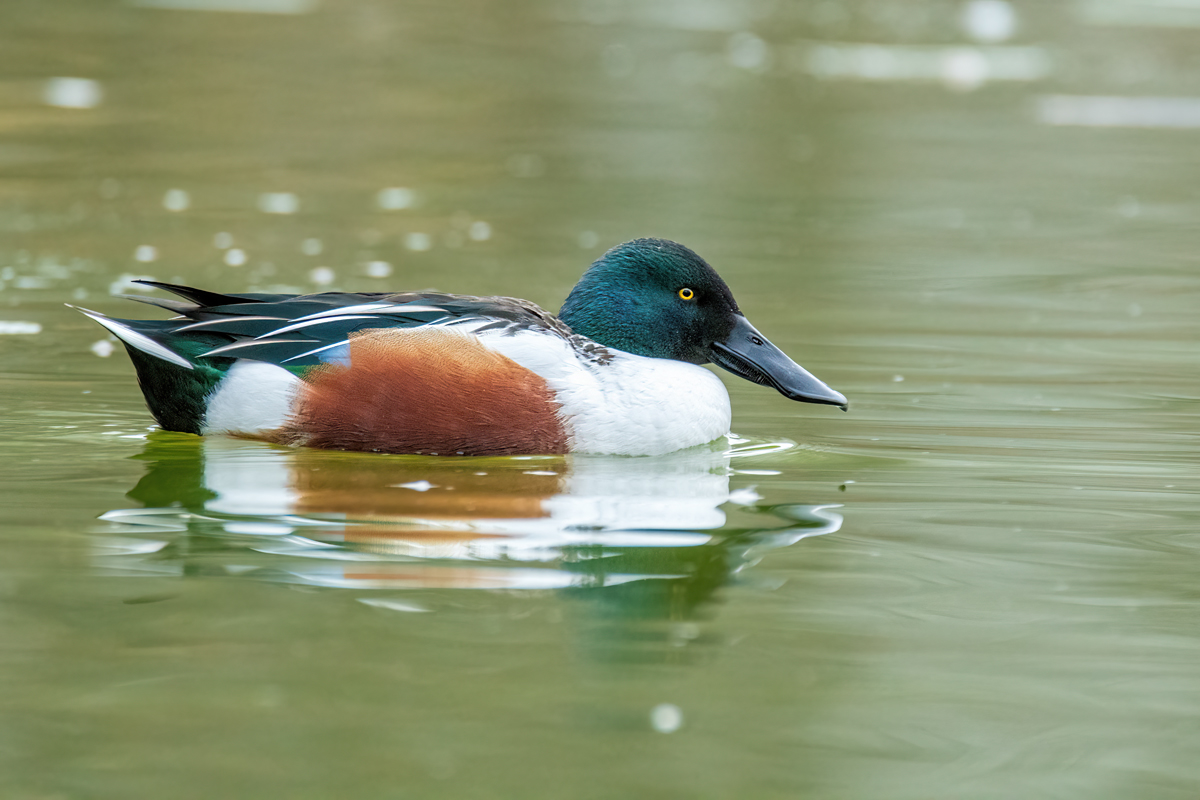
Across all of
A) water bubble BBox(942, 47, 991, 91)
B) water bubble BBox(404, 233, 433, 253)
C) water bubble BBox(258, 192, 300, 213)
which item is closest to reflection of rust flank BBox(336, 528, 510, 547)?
water bubble BBox(404, 233, 433, 253)

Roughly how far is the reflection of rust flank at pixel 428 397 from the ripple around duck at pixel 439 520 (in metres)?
0.09

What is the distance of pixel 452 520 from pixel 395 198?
7.61 meters

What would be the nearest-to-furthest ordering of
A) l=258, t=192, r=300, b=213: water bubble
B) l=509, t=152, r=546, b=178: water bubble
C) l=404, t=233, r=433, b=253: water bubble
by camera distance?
l=404, t=233, r=433, b=253: water bubble < l=258, t=192, r=300, b=213: water bubble < l=509, t=152, r=546, b=178: water bubble

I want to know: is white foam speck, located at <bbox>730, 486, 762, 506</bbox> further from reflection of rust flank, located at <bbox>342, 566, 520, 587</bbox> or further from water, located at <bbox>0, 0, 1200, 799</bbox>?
reflection of rust flank, located at <bbox>342, 566, 520, 587</bbox>

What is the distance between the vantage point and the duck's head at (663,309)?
6797mm

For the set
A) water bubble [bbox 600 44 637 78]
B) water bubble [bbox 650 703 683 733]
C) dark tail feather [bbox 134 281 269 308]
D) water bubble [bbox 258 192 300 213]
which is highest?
water bubble [bbox 600 44 637 78]

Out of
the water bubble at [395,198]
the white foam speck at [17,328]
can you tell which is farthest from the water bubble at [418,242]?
the white foam speck at [17,328]

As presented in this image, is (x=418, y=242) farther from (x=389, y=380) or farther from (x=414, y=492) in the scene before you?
(x=414, y=492)

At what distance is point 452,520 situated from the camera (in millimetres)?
5332

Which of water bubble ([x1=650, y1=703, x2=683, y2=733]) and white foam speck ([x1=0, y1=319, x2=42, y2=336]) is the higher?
white foam speck ([x1=0, y1=319, x2=42, y2=336])

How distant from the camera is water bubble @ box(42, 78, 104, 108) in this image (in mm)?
15867

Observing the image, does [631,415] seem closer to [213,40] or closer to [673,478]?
[673,478]

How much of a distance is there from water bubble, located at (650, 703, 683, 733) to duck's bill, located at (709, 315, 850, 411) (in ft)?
9.92

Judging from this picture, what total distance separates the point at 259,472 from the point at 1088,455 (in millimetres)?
3321
